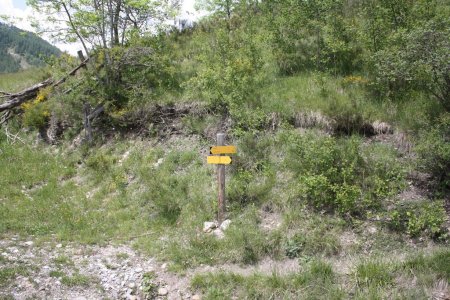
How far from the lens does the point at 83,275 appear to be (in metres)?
6.39

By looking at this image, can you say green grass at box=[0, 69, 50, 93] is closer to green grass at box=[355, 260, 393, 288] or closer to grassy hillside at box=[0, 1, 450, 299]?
grassy hillside at box=[0, 1, 450, 299]

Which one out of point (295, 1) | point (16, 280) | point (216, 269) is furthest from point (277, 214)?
point (295, 1)


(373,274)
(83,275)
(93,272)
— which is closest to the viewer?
(373,274)

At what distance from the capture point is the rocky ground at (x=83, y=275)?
5938 millimetres

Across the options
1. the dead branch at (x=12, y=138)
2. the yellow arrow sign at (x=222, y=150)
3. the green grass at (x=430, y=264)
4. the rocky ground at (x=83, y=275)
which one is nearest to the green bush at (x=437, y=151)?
the green grass at (x=430, y=264)

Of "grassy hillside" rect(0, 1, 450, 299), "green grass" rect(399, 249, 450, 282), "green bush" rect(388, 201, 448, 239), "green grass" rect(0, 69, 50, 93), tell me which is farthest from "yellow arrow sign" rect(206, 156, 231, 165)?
"green grass" rect(0, 69, 50, 93)

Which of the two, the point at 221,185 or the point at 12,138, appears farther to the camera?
the point at 12,138

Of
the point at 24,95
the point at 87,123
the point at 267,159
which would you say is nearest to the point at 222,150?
the point at 267,159

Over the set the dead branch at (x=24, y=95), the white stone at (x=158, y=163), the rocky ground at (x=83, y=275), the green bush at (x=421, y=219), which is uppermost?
the dead branch at (x=24, y=95)

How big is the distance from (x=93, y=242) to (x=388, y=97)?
7760 mm

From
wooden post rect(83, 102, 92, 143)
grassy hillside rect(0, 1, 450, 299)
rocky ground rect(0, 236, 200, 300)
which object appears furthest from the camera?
wooden post rect(83, 102, 92, 143)

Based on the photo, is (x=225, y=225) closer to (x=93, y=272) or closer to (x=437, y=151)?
(x=93, y=272)

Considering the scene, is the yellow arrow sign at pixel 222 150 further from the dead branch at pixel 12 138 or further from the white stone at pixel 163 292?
the dead branch at pixel 12 138

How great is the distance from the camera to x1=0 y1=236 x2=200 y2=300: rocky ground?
19.5ft
